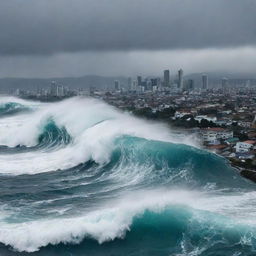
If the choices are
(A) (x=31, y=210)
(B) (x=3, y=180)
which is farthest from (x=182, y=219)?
(B) (x=3, y=180)

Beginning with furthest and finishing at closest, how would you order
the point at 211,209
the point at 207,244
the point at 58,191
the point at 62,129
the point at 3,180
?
1. the point at 62,129
2. the point at 3,180
3. the point at 58,191
4. the point at 211,209
5. the point at 207,244

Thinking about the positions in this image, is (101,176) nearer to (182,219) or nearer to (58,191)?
(58,191)

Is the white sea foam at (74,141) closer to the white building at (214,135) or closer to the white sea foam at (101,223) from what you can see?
the white building at (214,135)

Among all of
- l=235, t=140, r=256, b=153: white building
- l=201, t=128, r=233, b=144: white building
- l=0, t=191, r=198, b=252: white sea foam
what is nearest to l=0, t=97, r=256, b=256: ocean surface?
l=0, t=191, r=198, b=252: white sea foam

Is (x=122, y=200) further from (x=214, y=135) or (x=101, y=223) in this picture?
(x=214, y=135)

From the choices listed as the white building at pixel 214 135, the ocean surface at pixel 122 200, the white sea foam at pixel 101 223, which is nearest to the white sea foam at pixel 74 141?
the ocean surface at pixel 122 200

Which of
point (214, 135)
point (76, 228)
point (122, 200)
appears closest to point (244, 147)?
point (214, 135)

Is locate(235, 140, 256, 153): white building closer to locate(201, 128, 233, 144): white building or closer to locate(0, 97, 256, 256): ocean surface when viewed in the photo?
locate(201, 128, 233, 144): white building

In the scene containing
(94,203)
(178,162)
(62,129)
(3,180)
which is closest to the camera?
(94,203)
